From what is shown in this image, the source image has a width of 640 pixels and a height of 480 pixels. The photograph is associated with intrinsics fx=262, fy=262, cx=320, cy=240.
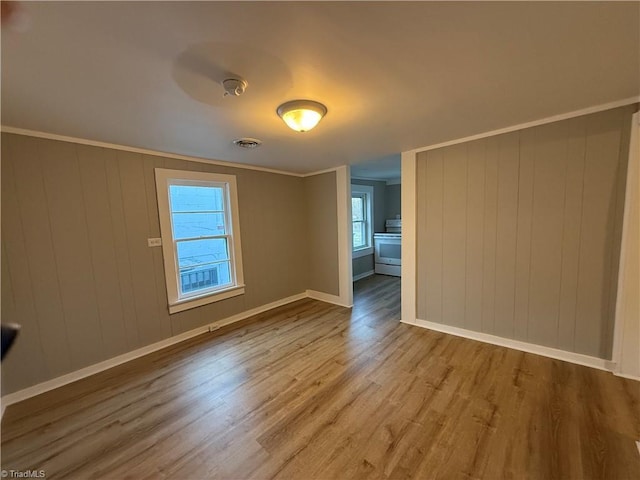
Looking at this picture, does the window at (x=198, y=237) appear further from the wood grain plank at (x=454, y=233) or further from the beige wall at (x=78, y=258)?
the wood grain plank at (x=454, y=233)

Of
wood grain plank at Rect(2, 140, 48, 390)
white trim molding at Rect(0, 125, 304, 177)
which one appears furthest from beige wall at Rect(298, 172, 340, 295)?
wood grain plank at Rect(2, 140, 48, 390)

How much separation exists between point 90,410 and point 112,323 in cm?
83

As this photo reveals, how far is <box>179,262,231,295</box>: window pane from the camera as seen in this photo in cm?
327

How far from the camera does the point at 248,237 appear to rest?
12.6 ft

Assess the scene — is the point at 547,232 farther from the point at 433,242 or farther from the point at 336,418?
the point at 336,418

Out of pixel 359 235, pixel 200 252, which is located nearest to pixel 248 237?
pixel 200 252

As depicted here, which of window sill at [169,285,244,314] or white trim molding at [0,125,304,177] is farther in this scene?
window sill at [169,285,244,314]

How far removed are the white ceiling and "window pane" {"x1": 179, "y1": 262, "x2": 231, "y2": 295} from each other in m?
1.74

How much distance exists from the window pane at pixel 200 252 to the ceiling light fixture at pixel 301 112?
2.17 meters

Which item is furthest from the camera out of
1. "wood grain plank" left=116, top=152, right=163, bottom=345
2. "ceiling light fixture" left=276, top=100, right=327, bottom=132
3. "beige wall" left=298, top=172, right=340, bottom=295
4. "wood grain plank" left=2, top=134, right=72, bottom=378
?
"beige wall" left=298, top=172, right=340, bottom=295

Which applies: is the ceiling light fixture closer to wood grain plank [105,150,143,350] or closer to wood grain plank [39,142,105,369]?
wood grain plank [105,150,143,350]

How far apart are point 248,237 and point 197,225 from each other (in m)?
0.72

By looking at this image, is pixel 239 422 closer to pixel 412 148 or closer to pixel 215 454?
pixel 215 454

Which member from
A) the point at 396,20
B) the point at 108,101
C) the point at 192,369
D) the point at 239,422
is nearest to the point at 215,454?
the point at 239,422
